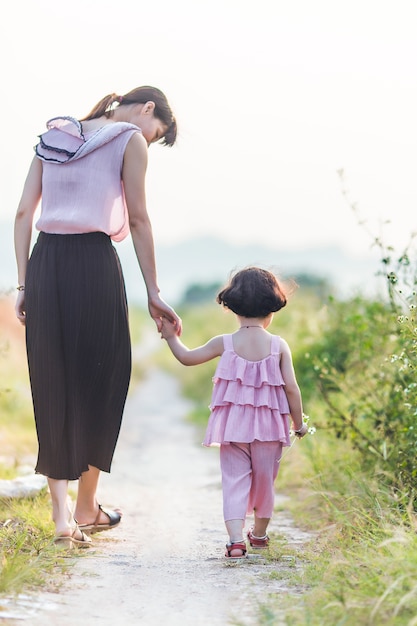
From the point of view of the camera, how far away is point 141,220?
4.16 meters

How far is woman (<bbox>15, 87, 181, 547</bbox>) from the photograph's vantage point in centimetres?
405

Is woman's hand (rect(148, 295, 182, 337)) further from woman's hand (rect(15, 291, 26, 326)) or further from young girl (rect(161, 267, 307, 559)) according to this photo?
woman's hand (rect(15, 291, 26, 326))

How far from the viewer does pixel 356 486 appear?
4980mm

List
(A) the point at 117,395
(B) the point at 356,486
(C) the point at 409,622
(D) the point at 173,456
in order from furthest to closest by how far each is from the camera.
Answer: (D) the point at 173,456
(B) the point at 356,486
(A) the point at 117,395
(C) the point at 409,622

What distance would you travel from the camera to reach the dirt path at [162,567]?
3.06 m

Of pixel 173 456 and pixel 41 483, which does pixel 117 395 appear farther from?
pixel 173 456

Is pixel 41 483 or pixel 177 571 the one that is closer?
pixel 177 571

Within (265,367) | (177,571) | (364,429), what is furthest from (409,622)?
(364,429)

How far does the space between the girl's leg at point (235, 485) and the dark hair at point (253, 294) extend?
0.58m

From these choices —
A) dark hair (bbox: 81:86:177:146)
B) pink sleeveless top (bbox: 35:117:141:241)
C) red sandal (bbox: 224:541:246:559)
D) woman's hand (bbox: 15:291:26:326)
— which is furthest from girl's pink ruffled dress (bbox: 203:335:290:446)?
dark hair (bbox: 81:86:177:146)

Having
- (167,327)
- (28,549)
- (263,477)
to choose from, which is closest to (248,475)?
(263,477)

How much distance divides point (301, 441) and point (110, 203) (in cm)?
316

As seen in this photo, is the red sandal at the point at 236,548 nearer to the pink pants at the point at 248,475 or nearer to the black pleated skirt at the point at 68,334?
the pink pants at the point at 248,475

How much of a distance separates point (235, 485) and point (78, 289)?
1.07 metres
